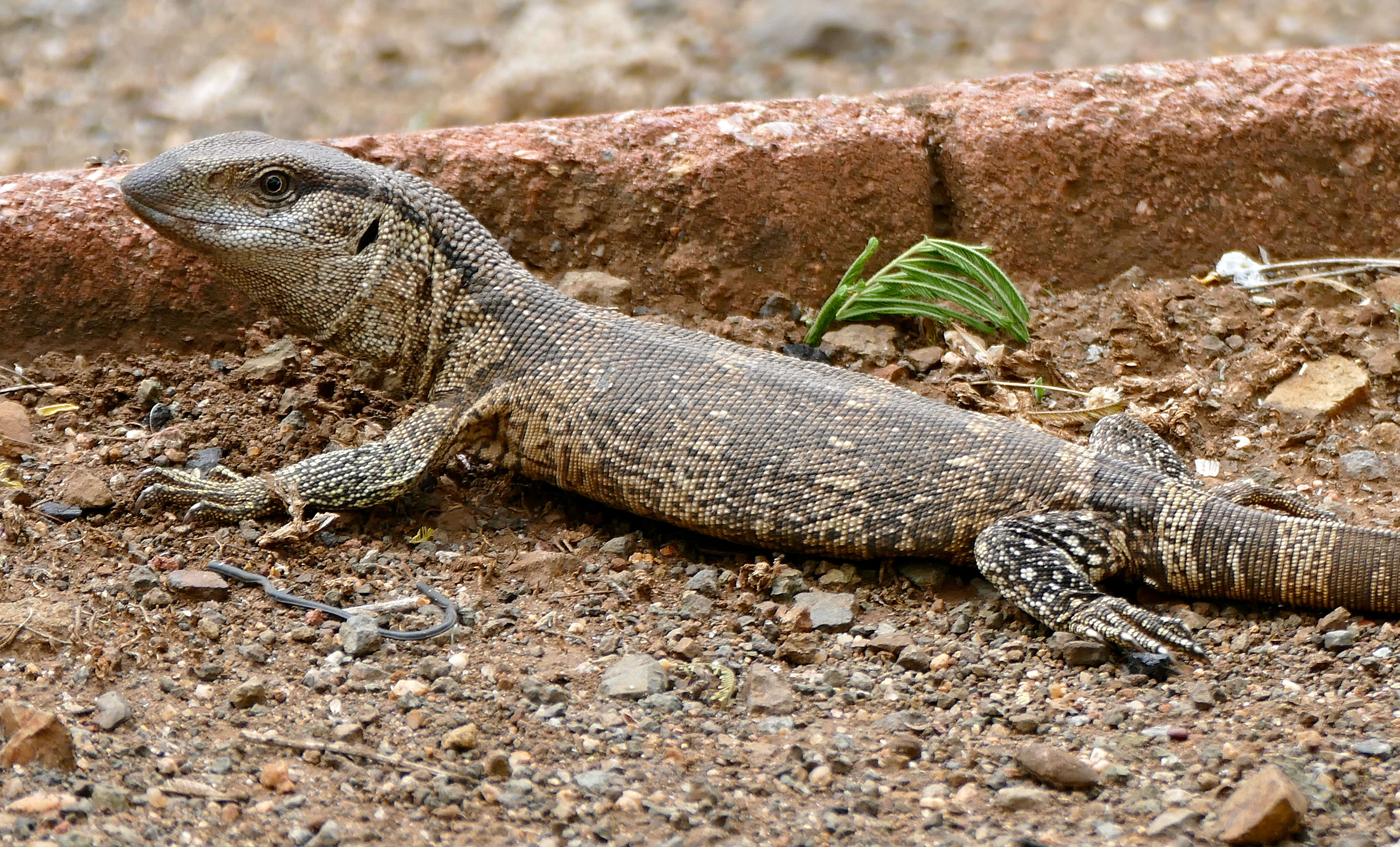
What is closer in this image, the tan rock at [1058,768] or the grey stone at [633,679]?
the tan rock at [1058,768]

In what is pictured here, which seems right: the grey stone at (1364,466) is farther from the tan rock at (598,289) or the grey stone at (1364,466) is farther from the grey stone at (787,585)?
the tan rock at (598,289)

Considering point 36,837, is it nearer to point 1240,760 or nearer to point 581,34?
→ point 1240,760

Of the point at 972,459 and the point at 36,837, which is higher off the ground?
the point at 972,459

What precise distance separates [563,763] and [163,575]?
1.69 meters

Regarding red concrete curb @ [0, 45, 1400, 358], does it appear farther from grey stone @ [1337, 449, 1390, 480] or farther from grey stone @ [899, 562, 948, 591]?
grey stone @ [899, 562, 948, 591]

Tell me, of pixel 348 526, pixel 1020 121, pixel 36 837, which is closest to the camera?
pixel 36 837

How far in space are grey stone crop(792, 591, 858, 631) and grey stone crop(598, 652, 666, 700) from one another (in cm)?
61

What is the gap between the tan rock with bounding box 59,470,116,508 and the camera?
4.84 meters

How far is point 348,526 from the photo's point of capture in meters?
5.02

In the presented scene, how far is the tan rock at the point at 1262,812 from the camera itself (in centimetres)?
316

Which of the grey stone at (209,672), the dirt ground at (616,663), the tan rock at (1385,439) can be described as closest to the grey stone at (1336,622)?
the dirt ground at (616,663)

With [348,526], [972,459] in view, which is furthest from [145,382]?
[972,459]

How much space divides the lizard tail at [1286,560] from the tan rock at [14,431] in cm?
424

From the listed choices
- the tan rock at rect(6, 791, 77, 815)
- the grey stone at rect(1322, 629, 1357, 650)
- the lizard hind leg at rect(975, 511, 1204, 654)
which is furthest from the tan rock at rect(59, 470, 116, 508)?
the grey stone at rect(1322, 629, 1357, 650)
